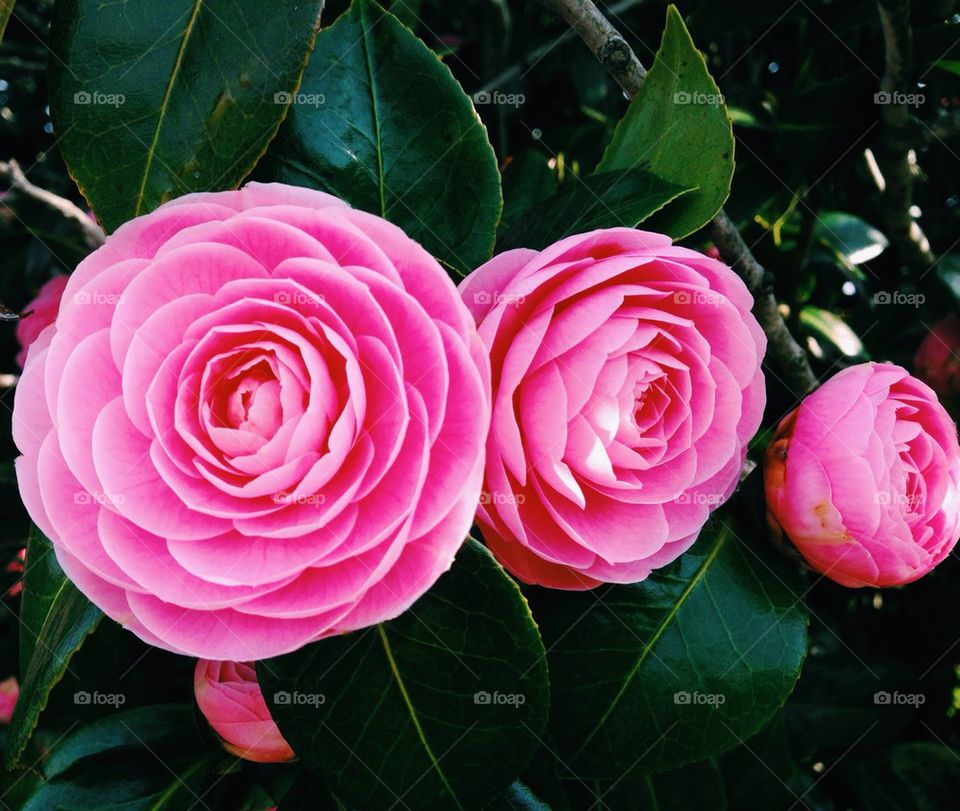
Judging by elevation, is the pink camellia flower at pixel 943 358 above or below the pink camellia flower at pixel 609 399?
below

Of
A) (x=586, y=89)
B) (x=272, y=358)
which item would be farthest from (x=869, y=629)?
(x=272, y=358)

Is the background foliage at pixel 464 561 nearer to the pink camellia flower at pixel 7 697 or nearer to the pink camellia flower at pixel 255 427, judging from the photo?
the pink camellia flower at pixel 255 427

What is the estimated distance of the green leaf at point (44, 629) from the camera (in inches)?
21.6

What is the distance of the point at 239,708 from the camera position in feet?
2.22

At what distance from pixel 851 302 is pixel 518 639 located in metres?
1.15

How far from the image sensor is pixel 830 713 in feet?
3.88

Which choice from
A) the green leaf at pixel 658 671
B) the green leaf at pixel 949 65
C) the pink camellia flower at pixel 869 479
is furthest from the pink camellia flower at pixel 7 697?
the green leaf at pixel 949 65

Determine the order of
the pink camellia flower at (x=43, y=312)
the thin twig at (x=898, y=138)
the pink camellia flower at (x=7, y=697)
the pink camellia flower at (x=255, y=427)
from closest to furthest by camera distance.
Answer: the pink camellia flower at (x=255, y=427) → the thin twig at (x=898, y=138) → the pink camellia flower at (x=43, y=312) → the pink camellia flower at (x=7, y=697)

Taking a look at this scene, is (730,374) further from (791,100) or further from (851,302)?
(851,302)

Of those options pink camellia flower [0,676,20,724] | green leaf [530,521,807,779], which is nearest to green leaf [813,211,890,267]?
green leaf [530,521,807,779]

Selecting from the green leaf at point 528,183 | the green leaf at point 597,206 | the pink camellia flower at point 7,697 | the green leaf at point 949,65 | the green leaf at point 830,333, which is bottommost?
the pink camellia flower at point 7,697

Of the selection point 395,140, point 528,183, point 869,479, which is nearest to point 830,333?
point 528,183

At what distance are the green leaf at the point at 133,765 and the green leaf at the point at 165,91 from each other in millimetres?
532

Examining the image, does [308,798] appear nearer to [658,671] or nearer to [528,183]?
[658,671]
